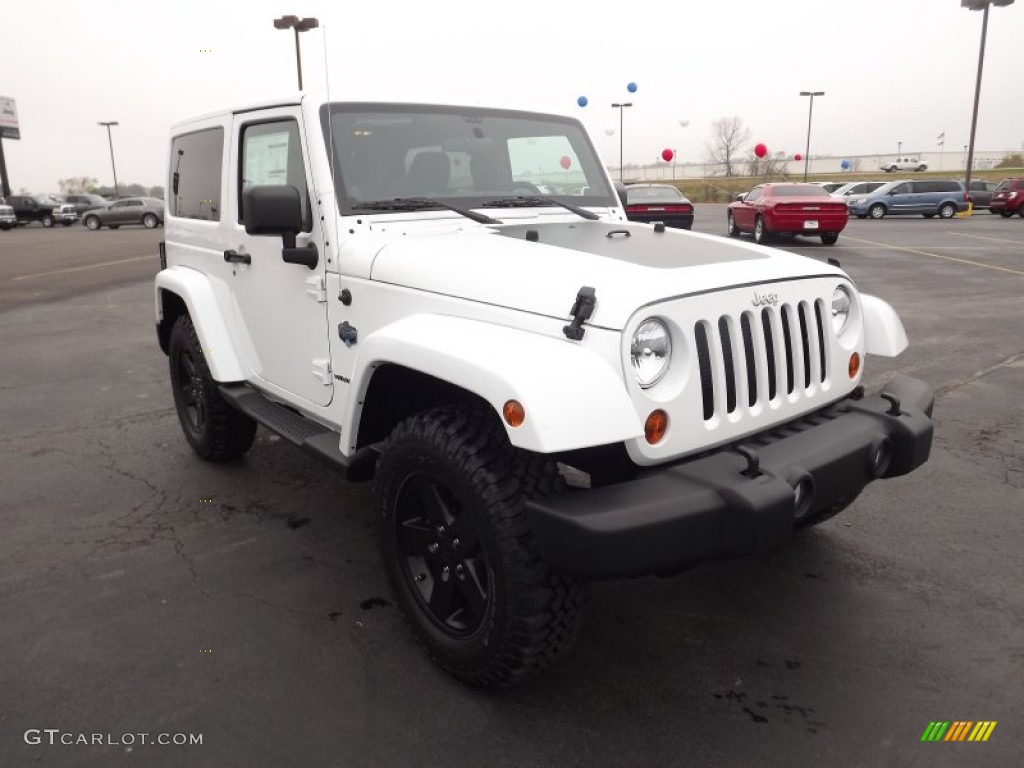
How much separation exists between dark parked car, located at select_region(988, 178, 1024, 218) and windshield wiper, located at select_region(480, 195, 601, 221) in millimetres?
31785

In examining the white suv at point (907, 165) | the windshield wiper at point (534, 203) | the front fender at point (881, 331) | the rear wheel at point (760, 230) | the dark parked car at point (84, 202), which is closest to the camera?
the front fender at point (881, 331)

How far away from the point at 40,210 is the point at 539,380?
4379 cm

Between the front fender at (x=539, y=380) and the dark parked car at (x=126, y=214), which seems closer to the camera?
the front fender at (x=539, y=380)

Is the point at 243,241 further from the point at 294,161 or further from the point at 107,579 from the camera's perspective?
the point at 107,579

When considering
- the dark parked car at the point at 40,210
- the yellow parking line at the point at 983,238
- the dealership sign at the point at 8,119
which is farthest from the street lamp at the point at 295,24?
the dealership sign at the point at 8,119

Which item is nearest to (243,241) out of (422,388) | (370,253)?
(370,253)

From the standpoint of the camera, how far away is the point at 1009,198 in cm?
2970

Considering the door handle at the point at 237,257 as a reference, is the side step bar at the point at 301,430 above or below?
below

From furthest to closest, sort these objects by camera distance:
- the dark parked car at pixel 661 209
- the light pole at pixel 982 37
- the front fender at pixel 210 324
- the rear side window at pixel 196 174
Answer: the light pole at pixel 982 37 < the dark parked car at pixel 661 209 < the rear side window at pixel 196 174 < the front fender at pixel 210 324

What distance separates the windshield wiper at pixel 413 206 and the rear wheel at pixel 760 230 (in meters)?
16.7

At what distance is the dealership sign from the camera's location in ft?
169

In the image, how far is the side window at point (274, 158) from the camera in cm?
340

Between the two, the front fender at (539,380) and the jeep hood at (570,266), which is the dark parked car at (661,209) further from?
the front fender at (539,380)

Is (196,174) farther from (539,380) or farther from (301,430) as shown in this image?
(539,380)
